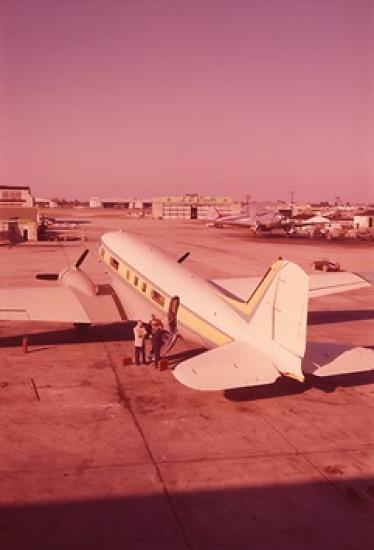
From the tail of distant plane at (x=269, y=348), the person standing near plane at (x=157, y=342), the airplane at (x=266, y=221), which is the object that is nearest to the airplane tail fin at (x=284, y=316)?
the tail of distant plane at (x=269, y=348)

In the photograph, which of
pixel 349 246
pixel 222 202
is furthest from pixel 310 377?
pixel 222 202

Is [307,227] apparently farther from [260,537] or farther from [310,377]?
[260,537]

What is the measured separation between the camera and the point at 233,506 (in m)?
9.59

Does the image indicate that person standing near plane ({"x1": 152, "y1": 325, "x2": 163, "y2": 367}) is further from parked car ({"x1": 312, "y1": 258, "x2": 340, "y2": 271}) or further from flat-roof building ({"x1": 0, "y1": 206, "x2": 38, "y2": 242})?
flat-roof building ({"x1": 0, "y1": 206, "x2": 38, "y2": 242})

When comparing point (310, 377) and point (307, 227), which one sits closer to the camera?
point (310, 377)

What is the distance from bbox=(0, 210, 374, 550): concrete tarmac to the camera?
8.85 metres

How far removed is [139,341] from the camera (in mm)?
17344

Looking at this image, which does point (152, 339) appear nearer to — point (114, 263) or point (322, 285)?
point (114, 263)

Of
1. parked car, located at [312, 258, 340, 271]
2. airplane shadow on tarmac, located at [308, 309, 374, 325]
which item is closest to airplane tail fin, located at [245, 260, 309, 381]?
airplane shadow on tarmac, located at [308, 309, 374, 325]

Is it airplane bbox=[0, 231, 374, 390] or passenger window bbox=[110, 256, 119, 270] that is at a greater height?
passenger window bbox=[110, 256, 119, 270]

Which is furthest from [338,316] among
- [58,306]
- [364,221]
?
[364,221]

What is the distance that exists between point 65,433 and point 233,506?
4699 millimetres

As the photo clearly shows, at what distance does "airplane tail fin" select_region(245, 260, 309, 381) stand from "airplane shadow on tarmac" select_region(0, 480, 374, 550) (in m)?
3.45

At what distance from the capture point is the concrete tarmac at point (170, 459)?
885cm
